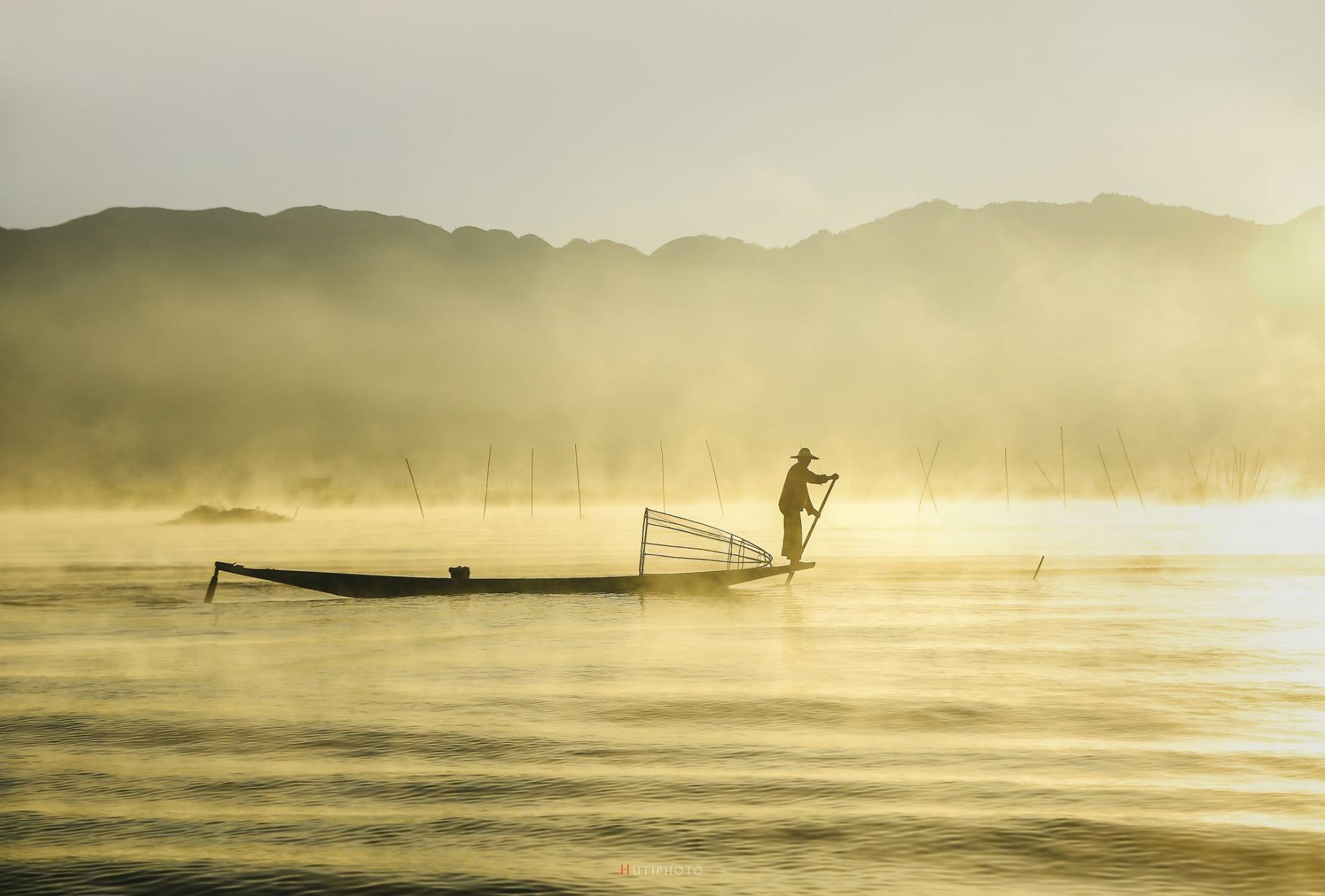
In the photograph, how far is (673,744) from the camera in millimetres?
11797

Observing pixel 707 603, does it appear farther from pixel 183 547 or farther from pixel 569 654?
pixel 183 547

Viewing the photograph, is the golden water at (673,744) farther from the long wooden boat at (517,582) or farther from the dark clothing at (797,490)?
the dark clothing at (797,490)

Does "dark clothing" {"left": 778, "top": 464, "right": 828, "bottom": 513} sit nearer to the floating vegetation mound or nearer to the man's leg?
the man's leg

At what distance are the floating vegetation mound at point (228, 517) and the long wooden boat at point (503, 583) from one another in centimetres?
8167

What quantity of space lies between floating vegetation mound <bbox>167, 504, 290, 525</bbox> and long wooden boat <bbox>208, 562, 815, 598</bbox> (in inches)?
3215

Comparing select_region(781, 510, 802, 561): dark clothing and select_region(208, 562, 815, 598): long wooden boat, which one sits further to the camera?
select_region(781, 510, 802, 561): dark clothing

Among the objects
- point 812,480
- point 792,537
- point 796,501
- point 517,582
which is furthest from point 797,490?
point 517,582

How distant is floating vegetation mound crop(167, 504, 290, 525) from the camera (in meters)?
105

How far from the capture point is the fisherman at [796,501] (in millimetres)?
27047

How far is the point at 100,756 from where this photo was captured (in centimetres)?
1162

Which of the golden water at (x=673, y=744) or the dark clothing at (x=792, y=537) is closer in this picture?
the golden water at (x=673, y=744)

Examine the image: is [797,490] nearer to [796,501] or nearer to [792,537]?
[796,501]

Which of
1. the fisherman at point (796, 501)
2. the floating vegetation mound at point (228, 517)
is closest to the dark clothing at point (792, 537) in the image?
the fisherman at point (796, 501)

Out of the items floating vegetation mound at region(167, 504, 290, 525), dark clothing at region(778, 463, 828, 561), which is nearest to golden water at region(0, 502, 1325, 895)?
dark clothing at region(778, 463, 828, 561)
